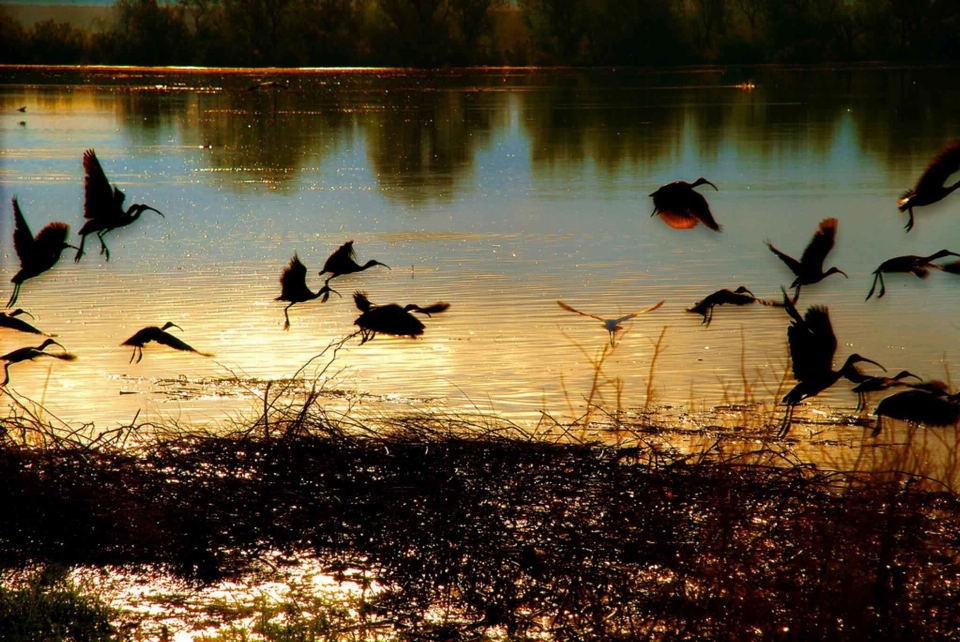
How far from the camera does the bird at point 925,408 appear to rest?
464cm

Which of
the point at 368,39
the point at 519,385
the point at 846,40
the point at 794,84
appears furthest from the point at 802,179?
the point at 368,39

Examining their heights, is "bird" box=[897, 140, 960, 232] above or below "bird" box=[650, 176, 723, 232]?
above

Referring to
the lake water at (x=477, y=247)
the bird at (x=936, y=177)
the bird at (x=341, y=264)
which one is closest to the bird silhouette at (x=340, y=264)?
the bird at (x=341, y=264)

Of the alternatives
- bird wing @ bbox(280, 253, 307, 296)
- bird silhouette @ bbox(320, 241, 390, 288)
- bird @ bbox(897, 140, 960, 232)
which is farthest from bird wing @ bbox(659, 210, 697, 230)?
bird wing @ bbox(280, 253, 307, 296)

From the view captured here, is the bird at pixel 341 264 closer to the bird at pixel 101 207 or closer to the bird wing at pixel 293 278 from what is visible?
the bird wing at pixel 293 278

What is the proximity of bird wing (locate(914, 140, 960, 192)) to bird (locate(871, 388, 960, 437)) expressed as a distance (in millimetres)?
961

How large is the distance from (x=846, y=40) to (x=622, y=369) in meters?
65.9

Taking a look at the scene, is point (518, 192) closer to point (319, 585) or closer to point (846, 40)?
point (319, 585)

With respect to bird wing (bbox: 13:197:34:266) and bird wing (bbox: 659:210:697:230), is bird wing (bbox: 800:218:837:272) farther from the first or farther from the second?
bird wing (bbox: 13:197:34:266)

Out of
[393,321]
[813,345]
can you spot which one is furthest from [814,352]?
[393,321]

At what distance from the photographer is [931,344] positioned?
9406 mm

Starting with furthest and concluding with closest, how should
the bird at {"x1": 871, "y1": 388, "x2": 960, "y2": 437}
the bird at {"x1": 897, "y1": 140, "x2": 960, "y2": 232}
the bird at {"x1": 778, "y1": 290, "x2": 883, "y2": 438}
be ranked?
1. the bird at {"x1": 871, "y1": 388, "x2": 960, "y2": 437}
2. the bird at {"x1": 778, "y1": 290, "x2": 883, "y2": 438}
3. the bird at {"x1": 897, "y1": 140, "x2": 960, "y2": 232}

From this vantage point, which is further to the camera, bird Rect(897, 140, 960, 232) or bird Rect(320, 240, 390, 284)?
bird Rect(320, 240, 390, 284)

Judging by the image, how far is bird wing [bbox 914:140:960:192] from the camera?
4.02m
